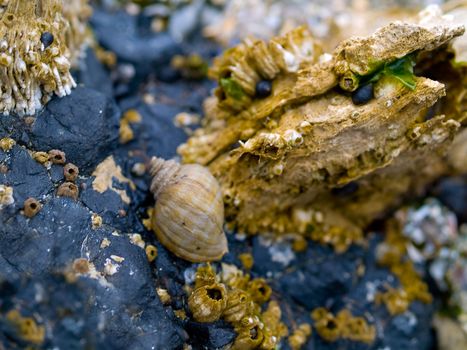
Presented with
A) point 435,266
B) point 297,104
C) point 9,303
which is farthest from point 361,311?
point 9,303

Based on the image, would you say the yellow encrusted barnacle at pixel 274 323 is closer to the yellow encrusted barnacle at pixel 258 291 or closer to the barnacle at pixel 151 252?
Result: the yellow encrusted barnacle at pixel 258 291

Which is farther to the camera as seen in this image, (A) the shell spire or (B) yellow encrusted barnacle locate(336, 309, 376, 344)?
(B) yellow encrusted barnacle locate(336, 309, 376, 344)

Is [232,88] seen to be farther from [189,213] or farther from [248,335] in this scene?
[248,335]

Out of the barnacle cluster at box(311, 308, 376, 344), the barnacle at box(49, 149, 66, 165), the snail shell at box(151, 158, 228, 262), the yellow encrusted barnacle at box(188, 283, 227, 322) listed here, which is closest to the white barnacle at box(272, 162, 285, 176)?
the snail shell at box(151, 158, 228, 262)

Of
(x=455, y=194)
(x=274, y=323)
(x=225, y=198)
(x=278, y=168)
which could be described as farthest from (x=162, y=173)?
(x=455, y=194)

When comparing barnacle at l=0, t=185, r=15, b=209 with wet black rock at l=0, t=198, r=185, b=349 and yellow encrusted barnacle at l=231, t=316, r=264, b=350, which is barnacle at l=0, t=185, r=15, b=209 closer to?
wet black rock at l=0, t=198, r=185, b=349

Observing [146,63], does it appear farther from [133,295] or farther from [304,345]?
[304,345]
